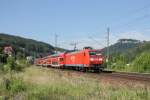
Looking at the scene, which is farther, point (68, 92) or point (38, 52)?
point (38, 52)

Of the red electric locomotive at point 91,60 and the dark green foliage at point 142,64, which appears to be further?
the dark green foliage at point 142,64

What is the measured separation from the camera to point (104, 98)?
13.5 m

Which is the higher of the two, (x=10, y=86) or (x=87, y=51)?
(x=87, y=51)

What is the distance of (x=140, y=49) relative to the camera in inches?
4761

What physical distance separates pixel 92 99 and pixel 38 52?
16227 cm

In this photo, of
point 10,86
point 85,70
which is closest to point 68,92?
point 10,86

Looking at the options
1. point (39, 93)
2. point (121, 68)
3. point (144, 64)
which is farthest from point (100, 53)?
point (39, 93)

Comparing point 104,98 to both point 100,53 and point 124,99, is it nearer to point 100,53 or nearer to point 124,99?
point 124,99

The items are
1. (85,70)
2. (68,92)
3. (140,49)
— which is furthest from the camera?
(140,49)

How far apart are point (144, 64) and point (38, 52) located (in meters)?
129

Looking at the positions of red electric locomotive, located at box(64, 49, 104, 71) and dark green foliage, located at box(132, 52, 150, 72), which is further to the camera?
dark green foliage, located at box(132, 52, 150, 72)

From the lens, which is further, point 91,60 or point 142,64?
point 142,64

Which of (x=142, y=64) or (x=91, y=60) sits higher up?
(x=91, y=60)

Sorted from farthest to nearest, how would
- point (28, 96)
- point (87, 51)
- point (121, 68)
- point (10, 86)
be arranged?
point (121, 68) < point (87, 51) < point (10, 86) < point (28, 96)
